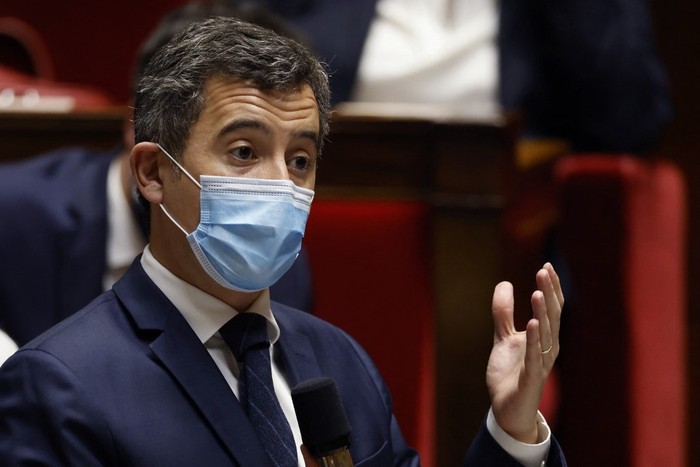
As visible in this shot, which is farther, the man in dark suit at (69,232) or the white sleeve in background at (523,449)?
the man in dark suit at (69,232)

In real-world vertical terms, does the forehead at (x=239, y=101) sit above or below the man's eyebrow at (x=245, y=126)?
above

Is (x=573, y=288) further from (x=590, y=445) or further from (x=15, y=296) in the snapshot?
(x=15, y=296)

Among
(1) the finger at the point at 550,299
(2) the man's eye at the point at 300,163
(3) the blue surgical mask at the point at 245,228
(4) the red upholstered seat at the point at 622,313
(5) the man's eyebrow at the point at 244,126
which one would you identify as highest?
(5) the man's eyebrow at the point at 244,126

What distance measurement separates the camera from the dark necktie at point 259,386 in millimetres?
588

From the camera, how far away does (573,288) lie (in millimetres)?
1173

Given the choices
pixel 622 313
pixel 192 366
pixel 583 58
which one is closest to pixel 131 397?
pixel 192 366

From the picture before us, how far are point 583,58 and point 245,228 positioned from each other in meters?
0.70

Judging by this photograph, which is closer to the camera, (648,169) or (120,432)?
(120,432)

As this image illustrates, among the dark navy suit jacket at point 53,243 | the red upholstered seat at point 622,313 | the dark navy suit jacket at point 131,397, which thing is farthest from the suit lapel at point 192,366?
the red upholstered seat at point 622,313

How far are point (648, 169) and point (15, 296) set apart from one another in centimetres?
58

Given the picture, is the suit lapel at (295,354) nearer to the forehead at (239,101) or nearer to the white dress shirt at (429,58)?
the forehead at (239,101)

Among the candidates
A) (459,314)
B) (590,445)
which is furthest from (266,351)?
(590,445)

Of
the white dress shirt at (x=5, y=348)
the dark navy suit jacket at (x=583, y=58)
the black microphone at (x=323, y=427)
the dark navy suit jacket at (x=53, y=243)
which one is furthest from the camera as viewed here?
the dark navy suit jacket at (x=583, y=58)

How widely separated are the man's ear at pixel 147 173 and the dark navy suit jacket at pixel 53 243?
0.29m
